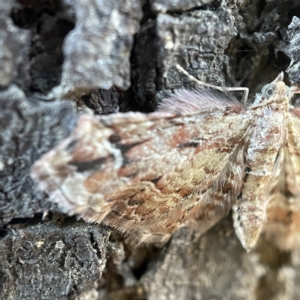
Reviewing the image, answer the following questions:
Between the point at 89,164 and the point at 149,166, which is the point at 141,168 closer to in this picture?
the point at 149,166

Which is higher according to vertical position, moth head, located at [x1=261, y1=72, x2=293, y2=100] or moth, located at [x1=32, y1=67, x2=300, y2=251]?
moth head, located at [x1=261, y1=72, x2=293, y2=100]

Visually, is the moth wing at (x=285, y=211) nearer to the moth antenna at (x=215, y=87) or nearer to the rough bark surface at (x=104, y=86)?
the rough bark surface at (x=104, y=86)

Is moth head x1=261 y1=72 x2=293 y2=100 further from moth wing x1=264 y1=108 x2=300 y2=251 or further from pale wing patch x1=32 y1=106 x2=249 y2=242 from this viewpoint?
moth wing x1=264 y1=108 x2=300 y2=251

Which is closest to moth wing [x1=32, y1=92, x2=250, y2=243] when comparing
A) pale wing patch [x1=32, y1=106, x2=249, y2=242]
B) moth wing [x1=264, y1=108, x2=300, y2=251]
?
pale wing patch [x1=32, y1=106, x2=249, y2=242]

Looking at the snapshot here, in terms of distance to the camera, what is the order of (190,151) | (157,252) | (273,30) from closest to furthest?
(190,151), (273,30), (157,252)

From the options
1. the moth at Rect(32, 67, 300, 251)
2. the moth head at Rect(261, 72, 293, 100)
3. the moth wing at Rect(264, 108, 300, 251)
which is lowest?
the moth wing at Rect(264, 108, 300, 251)

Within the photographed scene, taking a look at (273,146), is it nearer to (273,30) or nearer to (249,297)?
(273,30)

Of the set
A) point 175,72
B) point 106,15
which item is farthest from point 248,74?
point 106,15

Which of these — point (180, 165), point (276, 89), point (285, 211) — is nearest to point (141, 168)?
point (180, 165)
